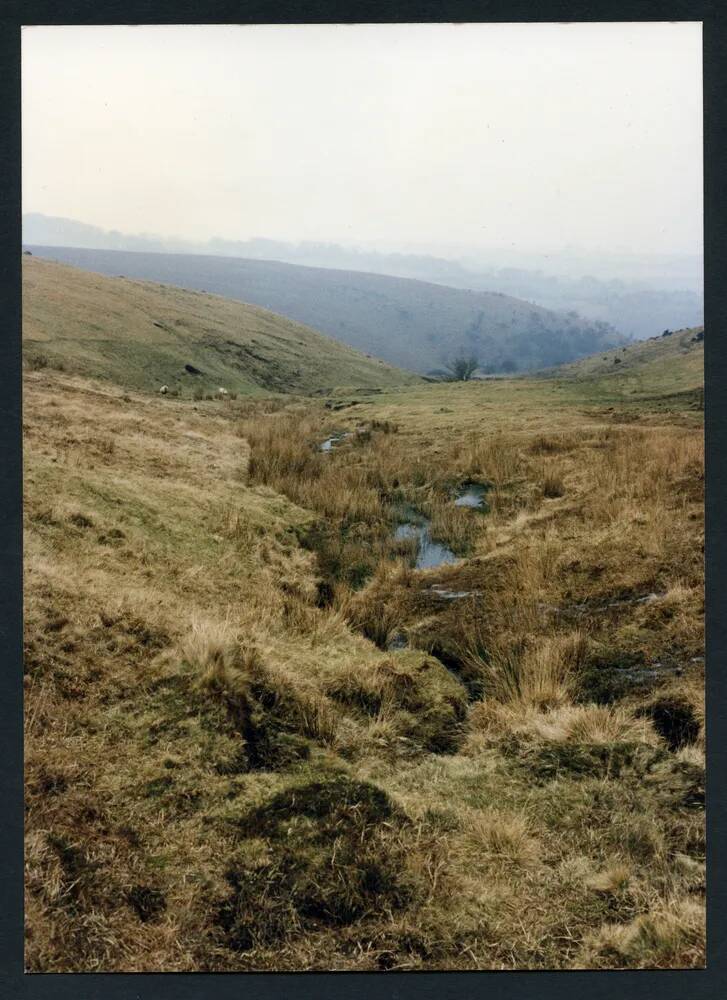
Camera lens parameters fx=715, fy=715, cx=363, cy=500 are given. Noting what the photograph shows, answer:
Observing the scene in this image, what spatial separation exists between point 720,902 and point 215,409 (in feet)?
21.1

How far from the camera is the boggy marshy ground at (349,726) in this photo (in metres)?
3.42

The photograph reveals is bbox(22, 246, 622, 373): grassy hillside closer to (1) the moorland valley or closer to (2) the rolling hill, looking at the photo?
(1) the moorland valley

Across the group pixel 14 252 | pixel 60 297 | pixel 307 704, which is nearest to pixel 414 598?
pixel 307 704

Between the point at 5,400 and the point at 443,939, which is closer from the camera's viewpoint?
the point at 443,939

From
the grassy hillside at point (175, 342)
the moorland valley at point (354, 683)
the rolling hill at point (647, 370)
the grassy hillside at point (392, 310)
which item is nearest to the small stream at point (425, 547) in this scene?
the moorland valley at point (354, 683)

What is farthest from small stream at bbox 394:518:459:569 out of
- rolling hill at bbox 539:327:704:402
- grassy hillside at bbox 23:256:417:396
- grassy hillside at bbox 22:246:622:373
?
grassy hillside at bbox 23:256:417:396

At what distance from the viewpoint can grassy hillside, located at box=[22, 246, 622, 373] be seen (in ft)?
22.5

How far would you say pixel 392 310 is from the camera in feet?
28.5

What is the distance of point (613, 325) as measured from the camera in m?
6.83

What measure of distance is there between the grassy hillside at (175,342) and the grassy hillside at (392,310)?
46 centimetres

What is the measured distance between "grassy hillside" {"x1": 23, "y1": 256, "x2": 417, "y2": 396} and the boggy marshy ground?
4.22 ft

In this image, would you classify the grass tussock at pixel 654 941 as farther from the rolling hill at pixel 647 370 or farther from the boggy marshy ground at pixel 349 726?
the rolling hill at pixel 647 370

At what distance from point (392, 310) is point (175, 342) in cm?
294

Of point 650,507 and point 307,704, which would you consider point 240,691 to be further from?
point 650,507
